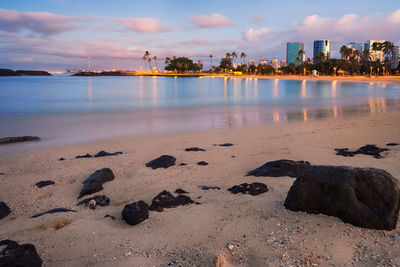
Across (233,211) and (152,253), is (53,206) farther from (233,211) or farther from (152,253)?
(233,211)

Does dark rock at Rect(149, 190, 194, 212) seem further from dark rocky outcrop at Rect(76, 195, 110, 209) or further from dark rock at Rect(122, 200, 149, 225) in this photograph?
dark rocky outcrop at Rect(76, 195, 110, 209)

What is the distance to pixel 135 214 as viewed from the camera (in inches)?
171

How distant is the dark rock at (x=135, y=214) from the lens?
4309mm

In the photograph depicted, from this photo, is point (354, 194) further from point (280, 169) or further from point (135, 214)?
point (135, 214)

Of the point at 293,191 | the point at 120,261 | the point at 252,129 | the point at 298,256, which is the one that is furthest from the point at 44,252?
the point at 252,129

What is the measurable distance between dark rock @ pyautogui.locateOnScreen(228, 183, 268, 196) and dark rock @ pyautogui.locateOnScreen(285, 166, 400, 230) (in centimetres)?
125

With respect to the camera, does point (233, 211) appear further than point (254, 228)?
Yes

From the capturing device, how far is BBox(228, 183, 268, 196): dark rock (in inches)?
210

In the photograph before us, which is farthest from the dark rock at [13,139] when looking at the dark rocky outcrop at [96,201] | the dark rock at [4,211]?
the dark rocky outcrop at [96,201]

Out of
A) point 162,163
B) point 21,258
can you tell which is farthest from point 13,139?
point 21,258

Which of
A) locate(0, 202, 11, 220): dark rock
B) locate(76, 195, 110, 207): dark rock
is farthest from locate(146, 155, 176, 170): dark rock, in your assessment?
locate(0, 202, 11, 220): dark rock

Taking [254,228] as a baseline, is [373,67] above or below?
above

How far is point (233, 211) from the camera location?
4.55 meters

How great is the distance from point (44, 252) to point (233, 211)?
2458 millimetres
